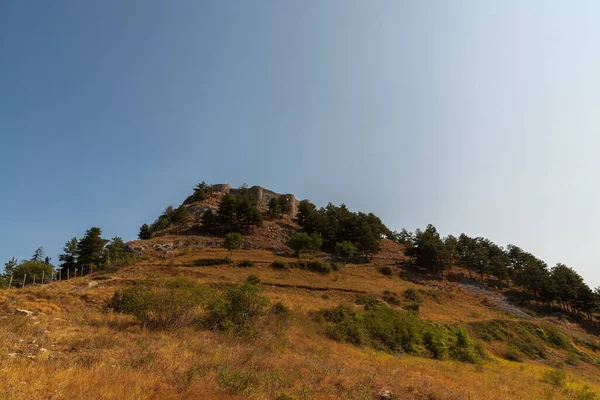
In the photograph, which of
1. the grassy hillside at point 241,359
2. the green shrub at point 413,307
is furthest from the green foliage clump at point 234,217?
the green shrub at point 413,307

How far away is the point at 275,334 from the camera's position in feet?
62.7

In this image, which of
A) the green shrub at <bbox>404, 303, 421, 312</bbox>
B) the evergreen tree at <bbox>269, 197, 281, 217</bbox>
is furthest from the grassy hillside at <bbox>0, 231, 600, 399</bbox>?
the evergreen tree at <bbox>269, 197, 281, 217</bbox>

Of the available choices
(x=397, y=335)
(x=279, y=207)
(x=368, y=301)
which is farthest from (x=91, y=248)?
(x=397, y=335)

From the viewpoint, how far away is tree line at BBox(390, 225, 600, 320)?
59125mm

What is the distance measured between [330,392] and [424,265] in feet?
213

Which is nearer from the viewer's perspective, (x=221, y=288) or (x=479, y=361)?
(x=479, y=361)

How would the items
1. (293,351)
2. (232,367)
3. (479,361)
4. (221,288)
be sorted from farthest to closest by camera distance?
(221,288)
(479,361)
(293,351)
(232,367)

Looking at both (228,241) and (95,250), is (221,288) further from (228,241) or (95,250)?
(95,250)

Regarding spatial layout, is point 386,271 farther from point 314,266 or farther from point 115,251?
point 115,251

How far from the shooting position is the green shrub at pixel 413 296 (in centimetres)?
4492

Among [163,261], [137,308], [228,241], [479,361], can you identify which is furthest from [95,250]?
[479,361]

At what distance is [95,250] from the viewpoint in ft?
190

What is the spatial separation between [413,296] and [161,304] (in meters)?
40.7

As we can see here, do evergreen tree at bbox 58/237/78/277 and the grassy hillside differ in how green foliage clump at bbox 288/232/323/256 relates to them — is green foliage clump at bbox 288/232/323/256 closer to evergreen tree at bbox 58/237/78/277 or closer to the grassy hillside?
the grassy hillside
